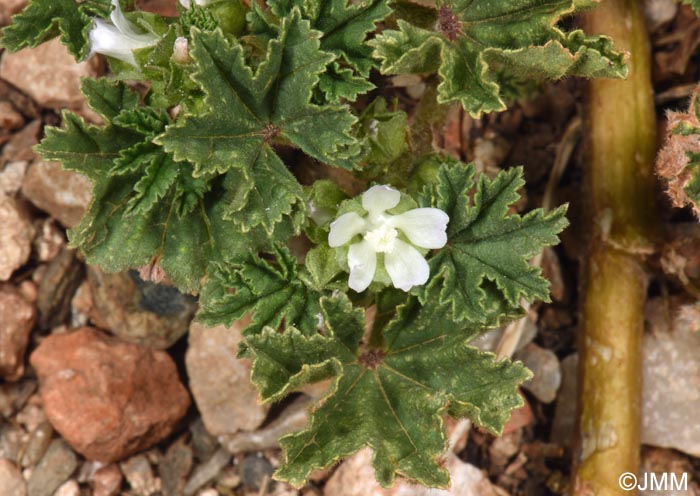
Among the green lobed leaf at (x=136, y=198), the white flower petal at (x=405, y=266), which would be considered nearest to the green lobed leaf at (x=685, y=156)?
the white flower petal at (x=405, y=266)

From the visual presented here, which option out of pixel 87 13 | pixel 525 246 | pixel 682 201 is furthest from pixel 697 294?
pixel 87 13

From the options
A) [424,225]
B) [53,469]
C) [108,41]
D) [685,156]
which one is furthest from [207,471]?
[685,156]

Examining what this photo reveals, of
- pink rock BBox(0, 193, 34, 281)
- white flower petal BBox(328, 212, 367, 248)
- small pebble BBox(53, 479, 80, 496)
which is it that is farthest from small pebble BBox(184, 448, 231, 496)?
white flower petal BBox(328, 212, 367, 248)

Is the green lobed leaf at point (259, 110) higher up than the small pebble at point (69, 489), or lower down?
higher up

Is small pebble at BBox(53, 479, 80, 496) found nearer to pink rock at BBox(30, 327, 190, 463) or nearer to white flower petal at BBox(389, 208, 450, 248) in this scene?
pink rock at BBox(30, 327, 190, 463)

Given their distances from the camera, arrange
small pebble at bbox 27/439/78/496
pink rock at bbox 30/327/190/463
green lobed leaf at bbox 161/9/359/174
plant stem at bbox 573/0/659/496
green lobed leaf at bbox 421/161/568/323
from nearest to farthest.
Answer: green lobed leaf at bbox 161/9/359/174 < green lobed leaf at bbox 421/161/568/323 < plant stem at bbox 573/0/659/496 < pink rock at bbox 30/327/190/463 < small pebble at bbox 27/439/78/496

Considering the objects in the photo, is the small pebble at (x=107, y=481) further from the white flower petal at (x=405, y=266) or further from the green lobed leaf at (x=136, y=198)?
the white flower petal at (x=405, y=266)

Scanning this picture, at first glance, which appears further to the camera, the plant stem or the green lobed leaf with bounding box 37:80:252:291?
the plant stem

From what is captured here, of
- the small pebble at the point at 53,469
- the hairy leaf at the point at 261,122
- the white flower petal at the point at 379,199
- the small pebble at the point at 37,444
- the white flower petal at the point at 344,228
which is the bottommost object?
the small pebble at the point at 53,469

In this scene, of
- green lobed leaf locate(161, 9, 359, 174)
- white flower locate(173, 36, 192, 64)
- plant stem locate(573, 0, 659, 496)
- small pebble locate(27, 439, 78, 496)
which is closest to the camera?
green lobed leaf locate(161, 9, 359, 174)

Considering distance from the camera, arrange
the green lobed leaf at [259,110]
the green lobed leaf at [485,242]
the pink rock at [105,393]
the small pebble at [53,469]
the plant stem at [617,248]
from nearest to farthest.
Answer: the green lobed leaf at [259,110] < the green lobed leaf at [485,242] < the plant stem at [617,248] < the pink rock at [105,393] < the small pebble at [53,469]
